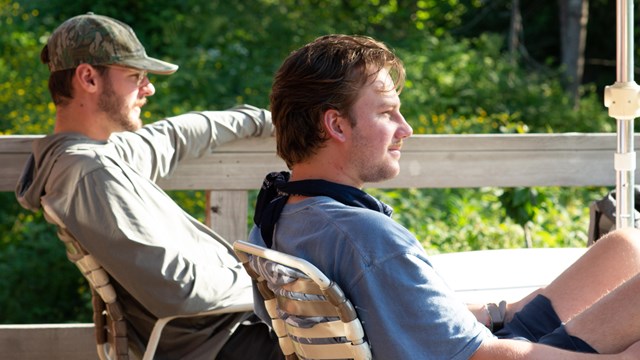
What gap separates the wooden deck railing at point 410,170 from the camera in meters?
3.39

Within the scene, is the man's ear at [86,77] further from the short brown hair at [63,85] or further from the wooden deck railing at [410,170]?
the wooden deck railing at [410,170]

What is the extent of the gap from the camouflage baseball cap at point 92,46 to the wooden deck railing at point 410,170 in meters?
0.29

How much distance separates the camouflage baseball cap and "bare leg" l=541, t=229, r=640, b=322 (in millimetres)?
1482

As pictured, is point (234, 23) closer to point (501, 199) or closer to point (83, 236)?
point (501, 199)

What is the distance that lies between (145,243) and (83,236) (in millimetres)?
155

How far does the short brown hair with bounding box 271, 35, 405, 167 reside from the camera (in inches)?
80.4

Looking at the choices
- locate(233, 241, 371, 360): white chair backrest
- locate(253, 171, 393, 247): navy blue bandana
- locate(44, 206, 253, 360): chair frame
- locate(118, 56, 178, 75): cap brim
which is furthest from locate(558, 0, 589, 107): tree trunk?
locate(233, 241, 371, 360): white chair backrest

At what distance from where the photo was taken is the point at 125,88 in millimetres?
3254

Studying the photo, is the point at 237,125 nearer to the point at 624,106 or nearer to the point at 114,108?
A: the point at 114,108

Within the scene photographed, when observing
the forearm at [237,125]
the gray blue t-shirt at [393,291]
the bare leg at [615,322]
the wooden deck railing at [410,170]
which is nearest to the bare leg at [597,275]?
the bare leg at [615,322]

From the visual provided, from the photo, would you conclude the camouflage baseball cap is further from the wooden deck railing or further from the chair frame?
the chair frame

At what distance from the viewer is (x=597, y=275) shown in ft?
7.78

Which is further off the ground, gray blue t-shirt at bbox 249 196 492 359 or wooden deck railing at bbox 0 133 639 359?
gray blue t-shirt at bbox 249 196 492 359

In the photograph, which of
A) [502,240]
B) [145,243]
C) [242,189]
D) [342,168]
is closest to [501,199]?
[502,240]
